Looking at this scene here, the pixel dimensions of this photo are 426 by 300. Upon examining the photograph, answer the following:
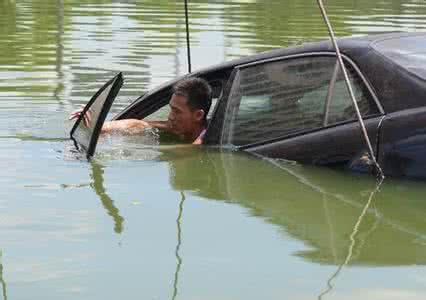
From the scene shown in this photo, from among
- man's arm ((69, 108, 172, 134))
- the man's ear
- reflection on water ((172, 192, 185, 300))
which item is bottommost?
man's arm ((69, 108, 172, 134))

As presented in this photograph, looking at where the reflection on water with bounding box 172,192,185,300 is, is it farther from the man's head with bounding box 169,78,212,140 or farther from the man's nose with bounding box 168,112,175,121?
the man's nose with bounding box 168,112,175,121

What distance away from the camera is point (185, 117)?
8586mm

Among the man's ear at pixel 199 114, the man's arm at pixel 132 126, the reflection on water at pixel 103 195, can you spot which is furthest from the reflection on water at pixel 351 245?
the man's arm at pixel 132 126

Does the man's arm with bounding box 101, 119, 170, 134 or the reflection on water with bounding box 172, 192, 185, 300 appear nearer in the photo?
the reflection on water with bounding box 172, 192, 185, 300

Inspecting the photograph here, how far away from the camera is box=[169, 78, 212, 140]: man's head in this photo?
8.30 m

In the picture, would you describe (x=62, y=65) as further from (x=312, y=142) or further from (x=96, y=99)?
(x=312, y=142)

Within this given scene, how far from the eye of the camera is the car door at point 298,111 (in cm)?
719

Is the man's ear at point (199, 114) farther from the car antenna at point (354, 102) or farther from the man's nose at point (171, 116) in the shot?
the car antenna at point (354, 102)

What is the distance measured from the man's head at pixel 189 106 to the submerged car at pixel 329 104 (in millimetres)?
134

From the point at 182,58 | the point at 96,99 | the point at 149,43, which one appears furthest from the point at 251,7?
the point at 96,99

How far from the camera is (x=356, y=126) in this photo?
7.11 m

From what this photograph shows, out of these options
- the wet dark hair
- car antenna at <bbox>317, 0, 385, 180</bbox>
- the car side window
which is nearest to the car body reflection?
car antenna at <bbox>317, 0, 385, 180</bbox>

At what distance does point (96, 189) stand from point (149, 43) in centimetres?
1161

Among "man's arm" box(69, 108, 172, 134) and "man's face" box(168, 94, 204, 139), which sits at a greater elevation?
"man's face" box(168, 94, 204, 139)
